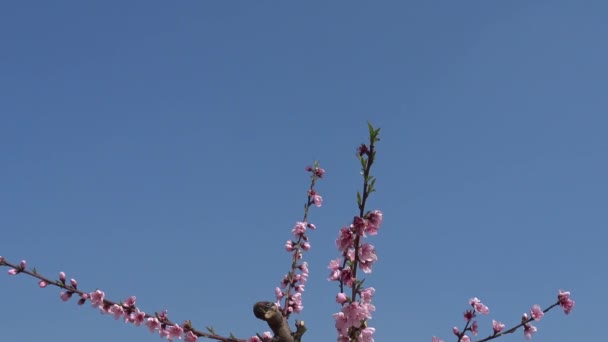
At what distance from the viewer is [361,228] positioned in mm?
4148

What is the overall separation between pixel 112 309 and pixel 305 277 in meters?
3.03

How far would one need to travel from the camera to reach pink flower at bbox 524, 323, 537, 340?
277 inches

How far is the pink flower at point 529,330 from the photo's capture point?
Result: 7.04m

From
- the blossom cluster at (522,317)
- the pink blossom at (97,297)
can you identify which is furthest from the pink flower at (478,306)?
the pink blossom at (97,297)

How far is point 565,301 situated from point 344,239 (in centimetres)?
444

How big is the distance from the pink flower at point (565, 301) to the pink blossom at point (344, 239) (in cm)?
432

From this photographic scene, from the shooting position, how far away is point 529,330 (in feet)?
23.3

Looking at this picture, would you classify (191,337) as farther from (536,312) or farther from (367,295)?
(536,312)

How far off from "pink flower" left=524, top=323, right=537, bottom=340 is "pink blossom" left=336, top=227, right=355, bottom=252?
3749mm

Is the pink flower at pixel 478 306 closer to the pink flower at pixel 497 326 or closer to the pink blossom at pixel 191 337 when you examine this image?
the pink flower at pixel 497 326

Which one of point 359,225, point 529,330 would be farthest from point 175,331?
point 529,330

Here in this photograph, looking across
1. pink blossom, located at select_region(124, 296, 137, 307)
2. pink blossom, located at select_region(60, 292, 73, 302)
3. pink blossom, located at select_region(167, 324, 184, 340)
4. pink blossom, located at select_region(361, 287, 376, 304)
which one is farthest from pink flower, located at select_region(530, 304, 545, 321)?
pink blossom, located at select_region(60, 292, 73, 302)

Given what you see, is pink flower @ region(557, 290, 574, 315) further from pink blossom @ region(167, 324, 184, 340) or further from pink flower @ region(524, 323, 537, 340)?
pink blossom @ region(167, 324, 184, 340)

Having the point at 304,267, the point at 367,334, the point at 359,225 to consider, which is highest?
the point at 304,267
